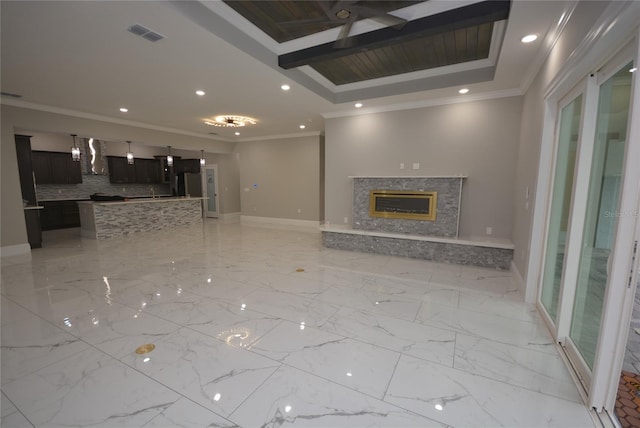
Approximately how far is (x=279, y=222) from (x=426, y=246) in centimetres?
513

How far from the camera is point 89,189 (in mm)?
8812

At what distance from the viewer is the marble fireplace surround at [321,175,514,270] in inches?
169

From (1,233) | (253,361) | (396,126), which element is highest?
(396,126)

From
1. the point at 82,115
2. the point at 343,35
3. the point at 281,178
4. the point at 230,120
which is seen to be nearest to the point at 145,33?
the point at 343,35

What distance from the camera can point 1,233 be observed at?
16.3 feet

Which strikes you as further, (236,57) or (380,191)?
(380,191)

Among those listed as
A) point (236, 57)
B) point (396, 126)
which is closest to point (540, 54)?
point (396, 126)

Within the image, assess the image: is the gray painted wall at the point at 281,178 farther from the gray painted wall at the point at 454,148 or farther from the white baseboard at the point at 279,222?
the gray painted wall at the point at 454,148

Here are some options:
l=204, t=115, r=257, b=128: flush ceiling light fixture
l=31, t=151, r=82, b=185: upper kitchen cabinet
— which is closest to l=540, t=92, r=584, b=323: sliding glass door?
l=204, t=115, r=257, b=128: flush ceiling light fixture

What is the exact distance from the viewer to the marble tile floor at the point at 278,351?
1.63m

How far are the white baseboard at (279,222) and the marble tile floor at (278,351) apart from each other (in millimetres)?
4033

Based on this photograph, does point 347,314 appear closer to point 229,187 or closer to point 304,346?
point 304,346

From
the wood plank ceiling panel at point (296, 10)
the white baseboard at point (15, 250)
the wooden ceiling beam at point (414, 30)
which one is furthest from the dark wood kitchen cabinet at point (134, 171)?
the wood plank ceiling panel at point (296, 10)

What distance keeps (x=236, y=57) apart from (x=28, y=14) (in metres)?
1.81
